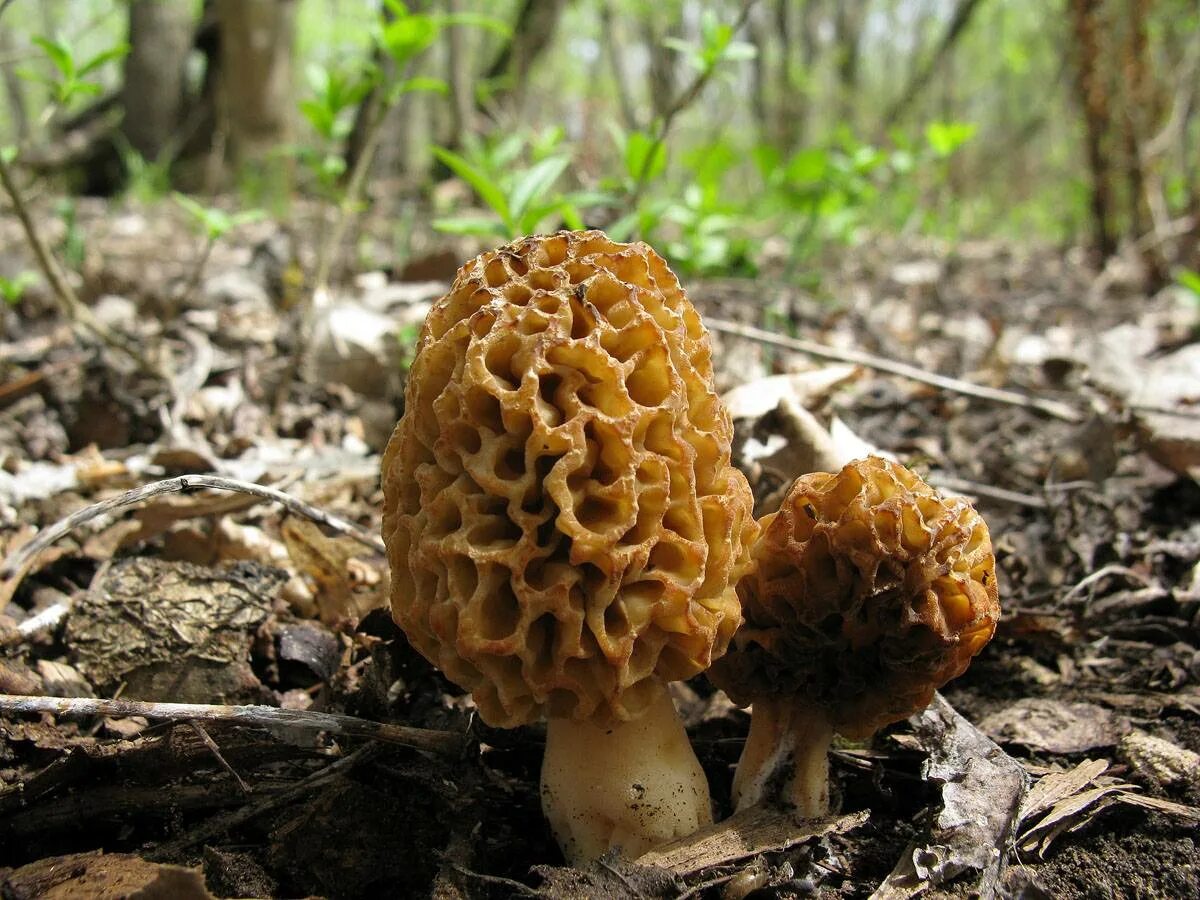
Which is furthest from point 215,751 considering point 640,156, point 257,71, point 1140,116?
point 257,71

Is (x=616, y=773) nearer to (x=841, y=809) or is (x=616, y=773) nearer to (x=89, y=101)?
(x=841, y=809)

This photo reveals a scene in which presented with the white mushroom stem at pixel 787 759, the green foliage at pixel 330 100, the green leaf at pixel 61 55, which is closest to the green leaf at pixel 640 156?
the green foliage at pixel 330 100

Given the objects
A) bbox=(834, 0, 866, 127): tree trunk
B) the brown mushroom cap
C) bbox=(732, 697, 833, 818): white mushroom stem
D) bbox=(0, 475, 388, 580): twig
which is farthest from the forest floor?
bbox=(834, 0, 866, 127): tree trunk

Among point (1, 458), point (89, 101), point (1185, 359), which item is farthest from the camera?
point (89, 101)

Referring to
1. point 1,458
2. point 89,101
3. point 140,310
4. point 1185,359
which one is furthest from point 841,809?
point 89,101

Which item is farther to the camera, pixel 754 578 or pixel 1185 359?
pixel 1185 359
